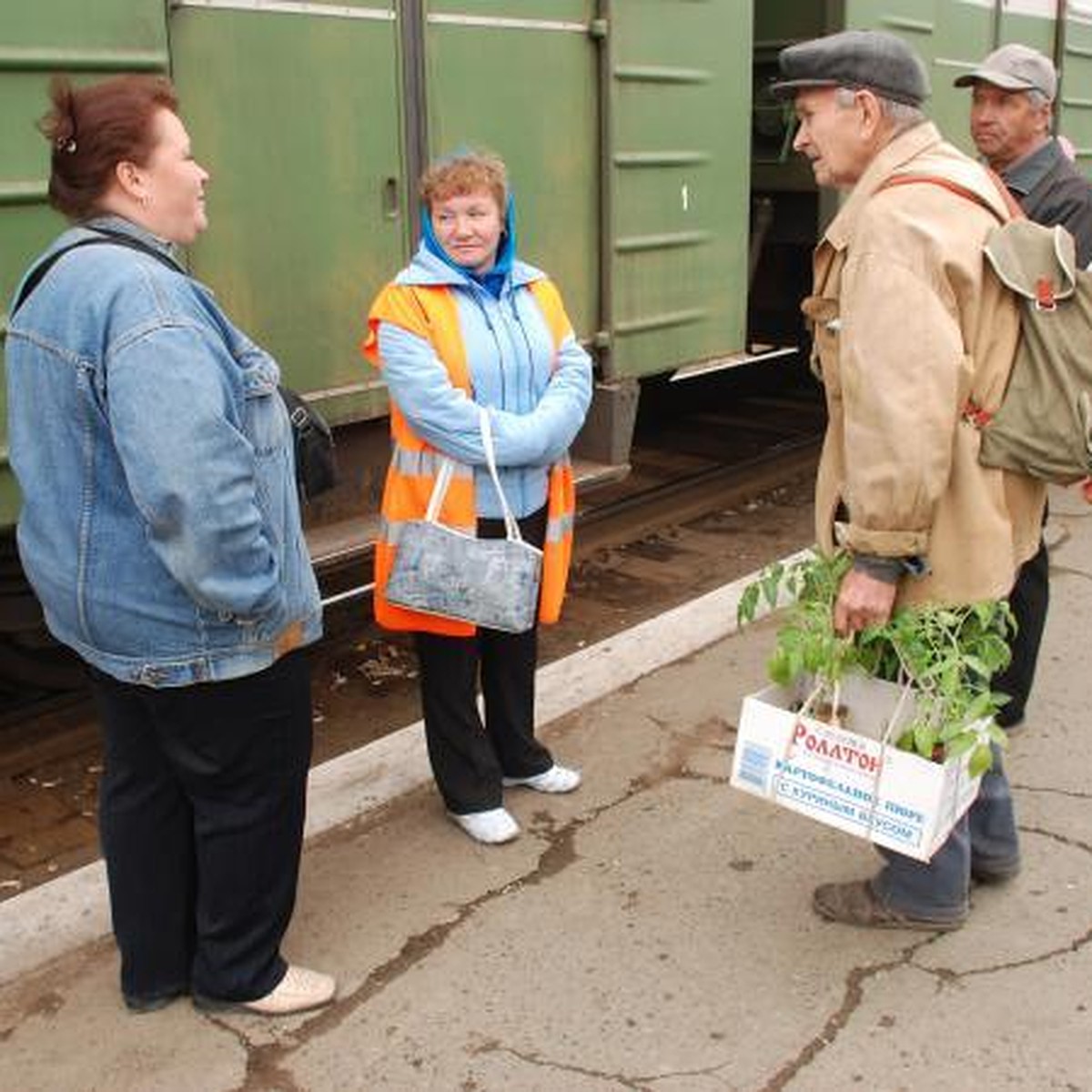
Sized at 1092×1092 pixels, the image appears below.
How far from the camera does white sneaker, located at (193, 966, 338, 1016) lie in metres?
2.62

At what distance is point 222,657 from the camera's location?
2322 millimetres

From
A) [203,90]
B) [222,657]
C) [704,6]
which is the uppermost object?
[704,6]

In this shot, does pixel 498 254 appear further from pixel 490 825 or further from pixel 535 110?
pixel 535 110

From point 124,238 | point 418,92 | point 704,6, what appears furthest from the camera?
point 704,6

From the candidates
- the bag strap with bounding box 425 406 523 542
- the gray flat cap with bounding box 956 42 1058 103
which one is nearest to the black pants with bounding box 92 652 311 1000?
the bag strap with bounding box 425 406 523 542

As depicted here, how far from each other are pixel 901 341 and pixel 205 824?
1.40m

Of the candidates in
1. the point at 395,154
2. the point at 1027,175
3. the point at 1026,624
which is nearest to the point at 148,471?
the point at 395,154

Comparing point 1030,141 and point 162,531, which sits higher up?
point 1030,141

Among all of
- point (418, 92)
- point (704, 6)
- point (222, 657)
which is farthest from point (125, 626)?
point (704, 6)

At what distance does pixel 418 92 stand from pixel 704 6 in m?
1.47

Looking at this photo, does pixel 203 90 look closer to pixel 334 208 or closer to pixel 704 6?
pixel 334 208

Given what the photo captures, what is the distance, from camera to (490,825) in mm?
3254

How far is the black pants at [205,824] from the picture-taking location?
94.9 inches

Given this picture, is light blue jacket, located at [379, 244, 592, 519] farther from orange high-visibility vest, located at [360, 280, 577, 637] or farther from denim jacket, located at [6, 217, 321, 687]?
denim jacket, located at [6, 217, 321, 687]
